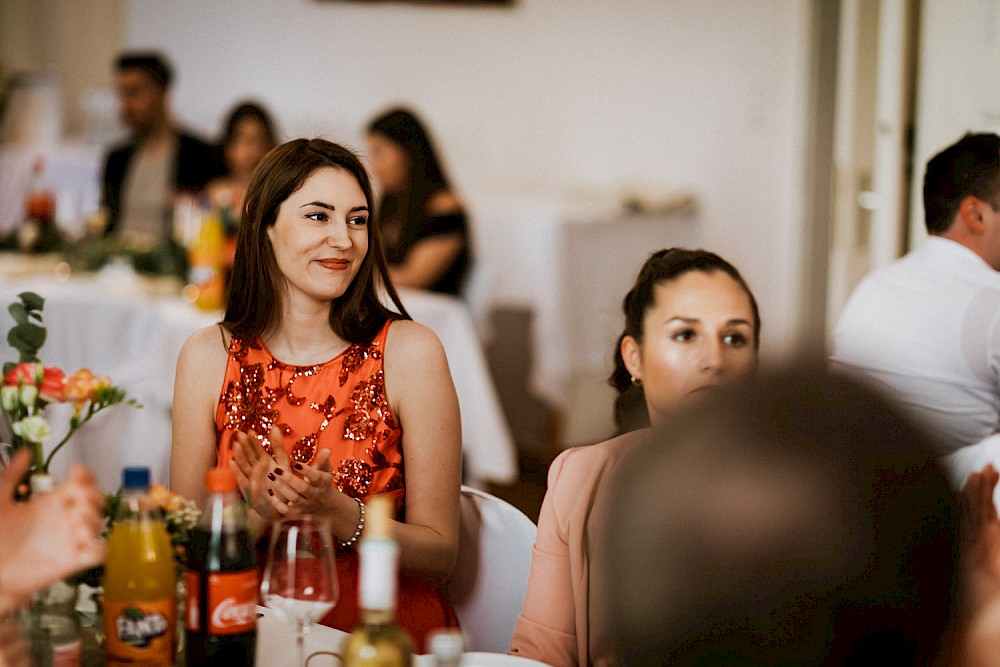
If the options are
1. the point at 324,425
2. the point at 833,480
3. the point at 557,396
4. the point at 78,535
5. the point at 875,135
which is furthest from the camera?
the point at 557,396

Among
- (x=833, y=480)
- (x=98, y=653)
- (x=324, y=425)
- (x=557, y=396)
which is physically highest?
(x=833, y=480)

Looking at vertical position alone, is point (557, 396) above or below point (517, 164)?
below

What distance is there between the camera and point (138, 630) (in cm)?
102

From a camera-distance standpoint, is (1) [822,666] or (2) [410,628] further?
(2) [410,628]

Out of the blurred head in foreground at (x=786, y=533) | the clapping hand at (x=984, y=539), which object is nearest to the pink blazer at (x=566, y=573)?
the clapping hand at (x=984, y=539)

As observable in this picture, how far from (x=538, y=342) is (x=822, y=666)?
3.78m

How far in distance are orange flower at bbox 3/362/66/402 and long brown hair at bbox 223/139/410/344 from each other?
539 millimetres

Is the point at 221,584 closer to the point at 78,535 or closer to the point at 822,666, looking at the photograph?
the point at 78,535

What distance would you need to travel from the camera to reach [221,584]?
1.02 metres

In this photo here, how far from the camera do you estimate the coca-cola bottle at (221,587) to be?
1.03 meters

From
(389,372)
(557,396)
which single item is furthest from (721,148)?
(389,372)

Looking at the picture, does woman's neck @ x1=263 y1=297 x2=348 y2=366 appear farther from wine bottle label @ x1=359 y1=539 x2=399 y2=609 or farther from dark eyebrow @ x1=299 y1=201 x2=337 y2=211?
wine bottle label @ x1=359 y1=539 x2=399 y2=609

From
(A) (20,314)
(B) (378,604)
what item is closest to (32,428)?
(A) (20,314)

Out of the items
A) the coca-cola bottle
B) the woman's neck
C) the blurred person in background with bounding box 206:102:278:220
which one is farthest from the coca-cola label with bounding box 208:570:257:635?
the blurred person in background with bounding box 206:102:278:220
